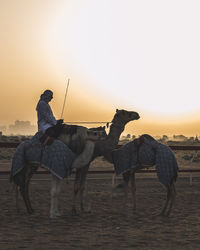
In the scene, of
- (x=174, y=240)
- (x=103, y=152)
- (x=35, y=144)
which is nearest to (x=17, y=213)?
(x=35, y=144)

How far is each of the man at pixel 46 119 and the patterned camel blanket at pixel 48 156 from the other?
22cm

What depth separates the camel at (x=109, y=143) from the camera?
30.1ft

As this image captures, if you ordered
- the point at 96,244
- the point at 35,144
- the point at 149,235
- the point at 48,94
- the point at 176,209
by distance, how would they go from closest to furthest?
1. the point at 96,244
2. the point at 149,235
3. the point at 35,144
4. the point at 48,94
5. the point at 176,209

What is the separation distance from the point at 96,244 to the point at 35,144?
3.02 metres

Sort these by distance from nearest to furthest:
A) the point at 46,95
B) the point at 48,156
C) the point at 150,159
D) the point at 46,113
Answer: the point at 48,156 < the point at 150,159 < the point at 46,113 < the point at 46,95

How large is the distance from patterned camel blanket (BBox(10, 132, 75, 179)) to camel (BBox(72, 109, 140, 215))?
56cm

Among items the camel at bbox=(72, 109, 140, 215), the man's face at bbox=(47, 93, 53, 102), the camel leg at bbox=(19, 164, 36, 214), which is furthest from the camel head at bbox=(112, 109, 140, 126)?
the camel leg at bbox=(19, 164, 36, 214)

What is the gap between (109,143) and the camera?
9.20 m

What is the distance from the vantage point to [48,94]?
9406mm

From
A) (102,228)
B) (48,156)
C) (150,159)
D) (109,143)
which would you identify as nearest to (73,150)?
(48,156)

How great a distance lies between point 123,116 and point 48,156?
1.85 meters

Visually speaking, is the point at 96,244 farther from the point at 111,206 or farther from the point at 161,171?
the point at 111,206

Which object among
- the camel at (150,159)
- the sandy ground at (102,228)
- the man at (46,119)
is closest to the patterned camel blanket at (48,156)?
the man at (46,119)

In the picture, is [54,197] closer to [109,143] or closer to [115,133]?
[109,143]
